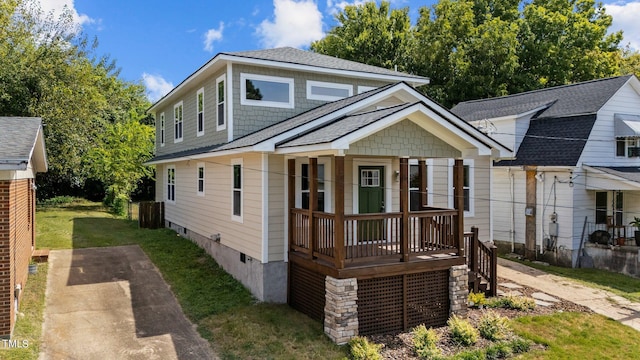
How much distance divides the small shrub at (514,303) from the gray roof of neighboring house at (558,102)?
351 inches

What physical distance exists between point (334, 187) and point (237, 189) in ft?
8.75

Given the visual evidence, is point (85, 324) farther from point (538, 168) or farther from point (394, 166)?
point (538, 168)

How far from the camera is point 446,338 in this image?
8469mm

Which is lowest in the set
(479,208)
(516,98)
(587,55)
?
(479,208)

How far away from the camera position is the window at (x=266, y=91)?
1209 cm

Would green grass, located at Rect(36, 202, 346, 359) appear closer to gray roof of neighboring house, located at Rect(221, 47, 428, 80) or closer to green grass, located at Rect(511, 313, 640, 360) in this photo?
green grass, located at Rect(511, 313, 640, 360)

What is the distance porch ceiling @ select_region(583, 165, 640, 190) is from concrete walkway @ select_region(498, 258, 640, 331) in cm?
364

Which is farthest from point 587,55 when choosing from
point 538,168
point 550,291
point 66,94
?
point 66,94

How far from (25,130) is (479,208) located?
12.3 metres

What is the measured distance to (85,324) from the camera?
8.43m

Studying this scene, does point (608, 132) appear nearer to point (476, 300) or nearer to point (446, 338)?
point (476, 300)

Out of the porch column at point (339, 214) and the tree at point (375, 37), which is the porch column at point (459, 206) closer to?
the porch column at point (339, 214)

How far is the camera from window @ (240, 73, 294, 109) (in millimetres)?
12086

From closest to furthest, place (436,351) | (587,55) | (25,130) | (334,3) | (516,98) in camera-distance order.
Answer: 1. (436,351)
2. (25,130)
3. (516,98)
4. (587,55)
5. (334,3)
